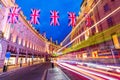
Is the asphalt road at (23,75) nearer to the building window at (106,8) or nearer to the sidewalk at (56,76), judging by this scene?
the sidewalk at (56,76)

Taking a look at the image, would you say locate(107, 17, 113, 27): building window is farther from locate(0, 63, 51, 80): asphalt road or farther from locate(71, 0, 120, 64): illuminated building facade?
locate(0, 63, 51, 80): asphalt road

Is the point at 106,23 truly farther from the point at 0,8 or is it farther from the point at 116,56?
the point at 0,8

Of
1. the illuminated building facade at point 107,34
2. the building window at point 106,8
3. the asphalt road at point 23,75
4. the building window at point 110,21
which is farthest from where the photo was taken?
the building window at point 106,8

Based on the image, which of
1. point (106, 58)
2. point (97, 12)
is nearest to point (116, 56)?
point (106, 58)

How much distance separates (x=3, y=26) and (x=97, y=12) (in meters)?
22.4

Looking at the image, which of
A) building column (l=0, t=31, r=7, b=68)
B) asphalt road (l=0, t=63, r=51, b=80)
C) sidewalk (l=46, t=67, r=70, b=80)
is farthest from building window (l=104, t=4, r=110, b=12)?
building column (l=0, t=31, r=7, b=68)

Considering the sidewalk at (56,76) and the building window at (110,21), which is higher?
the building window at (110,21)

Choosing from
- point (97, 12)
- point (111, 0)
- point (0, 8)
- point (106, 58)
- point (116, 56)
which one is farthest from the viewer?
point (97, 12)

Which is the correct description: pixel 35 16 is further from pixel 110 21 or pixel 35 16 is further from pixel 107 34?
pixel 110 21

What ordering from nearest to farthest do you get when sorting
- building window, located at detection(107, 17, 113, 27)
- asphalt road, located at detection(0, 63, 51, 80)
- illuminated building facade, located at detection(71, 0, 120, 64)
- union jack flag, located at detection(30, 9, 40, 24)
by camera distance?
asphalt road, located at detection(0, 63, 51, 80), union jack flag, located at detection(30, 9, 40, 24), illuminated building facade, located at detection(71, 0, 120, 64), building window, located at detection(107, 17, 113, 27)

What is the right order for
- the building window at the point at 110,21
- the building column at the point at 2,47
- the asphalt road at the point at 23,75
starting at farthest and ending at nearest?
the building column at the point at 2,47
the building window at the point at 110,21
the asphalt road at the point at 23,75

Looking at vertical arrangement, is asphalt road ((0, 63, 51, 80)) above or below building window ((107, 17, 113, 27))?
below

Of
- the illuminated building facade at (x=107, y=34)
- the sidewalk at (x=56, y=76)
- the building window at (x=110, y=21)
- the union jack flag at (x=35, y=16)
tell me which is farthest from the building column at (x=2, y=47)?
the building window at (x=110, y=21)

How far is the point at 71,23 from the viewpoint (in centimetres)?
1638
